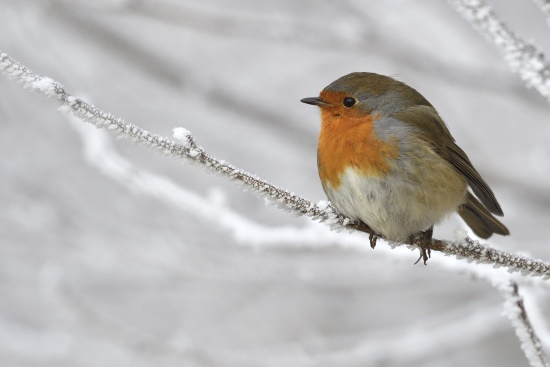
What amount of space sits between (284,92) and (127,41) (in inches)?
105

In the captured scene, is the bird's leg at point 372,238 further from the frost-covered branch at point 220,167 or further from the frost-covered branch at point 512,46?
the frost-covered branch at point 512,46

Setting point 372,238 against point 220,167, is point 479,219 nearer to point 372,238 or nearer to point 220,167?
point 372,238

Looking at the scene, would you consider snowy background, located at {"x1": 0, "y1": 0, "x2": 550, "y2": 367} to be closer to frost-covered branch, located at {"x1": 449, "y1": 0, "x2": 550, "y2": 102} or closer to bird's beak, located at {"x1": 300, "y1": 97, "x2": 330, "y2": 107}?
bird's beak, located at {"x1": 300, "y1": 97, "x2": 330, "y2": 107}

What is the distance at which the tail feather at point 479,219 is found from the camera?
11.4 feet

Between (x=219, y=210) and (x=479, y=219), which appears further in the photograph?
(x=219, y=210)

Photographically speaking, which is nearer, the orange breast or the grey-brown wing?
the orange breast

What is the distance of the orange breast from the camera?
9.62ft

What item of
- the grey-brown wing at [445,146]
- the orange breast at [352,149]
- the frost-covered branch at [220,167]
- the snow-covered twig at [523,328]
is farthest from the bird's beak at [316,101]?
the snow-covered twig at [523,328]

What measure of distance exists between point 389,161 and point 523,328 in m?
0.96

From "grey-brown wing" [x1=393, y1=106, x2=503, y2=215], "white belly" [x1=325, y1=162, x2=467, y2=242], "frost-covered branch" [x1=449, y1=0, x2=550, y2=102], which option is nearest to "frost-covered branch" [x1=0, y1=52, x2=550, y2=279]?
"white belly" [x1=325, y1=162, x2=467, y2=242]

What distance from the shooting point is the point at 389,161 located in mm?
2945

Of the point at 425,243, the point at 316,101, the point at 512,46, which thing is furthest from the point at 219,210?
the point at 512,46

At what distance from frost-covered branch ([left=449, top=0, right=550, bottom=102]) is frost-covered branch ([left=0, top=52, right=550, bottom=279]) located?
503 millimetres

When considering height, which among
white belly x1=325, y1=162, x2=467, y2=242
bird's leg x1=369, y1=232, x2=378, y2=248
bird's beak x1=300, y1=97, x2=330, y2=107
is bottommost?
bird's leg x1=369, y1=232, x2=378, y2=248
